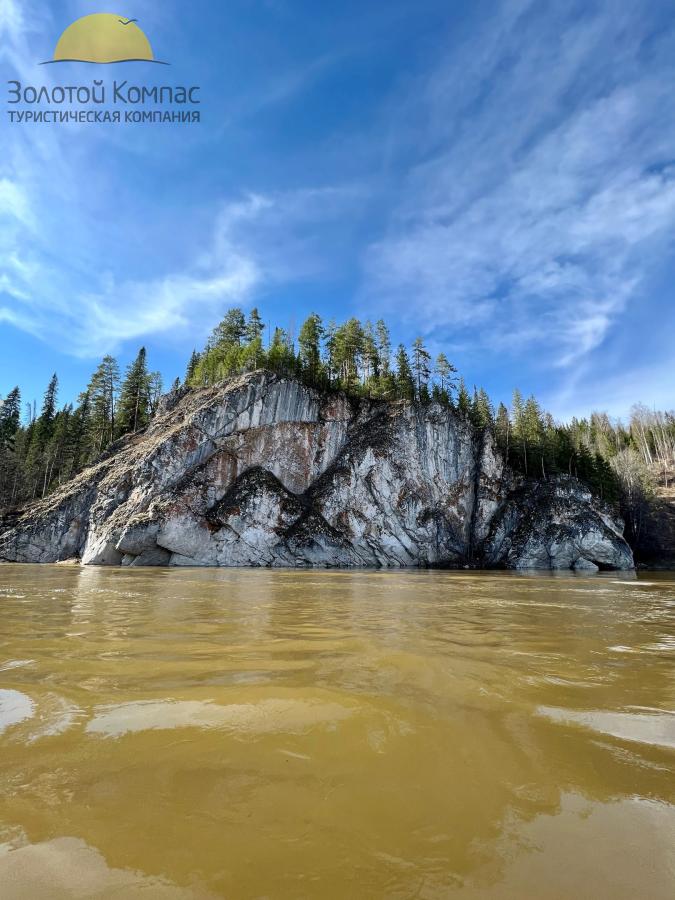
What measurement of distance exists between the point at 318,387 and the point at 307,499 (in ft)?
41.5

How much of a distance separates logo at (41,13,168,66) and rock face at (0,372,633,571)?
26.8 meters

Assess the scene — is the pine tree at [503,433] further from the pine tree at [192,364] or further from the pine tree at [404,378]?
the pine tree at [192,364]

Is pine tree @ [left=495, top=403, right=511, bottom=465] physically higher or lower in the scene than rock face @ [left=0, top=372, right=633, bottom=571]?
higher

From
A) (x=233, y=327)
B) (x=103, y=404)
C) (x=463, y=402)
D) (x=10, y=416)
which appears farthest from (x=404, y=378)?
(x=10, y=416)

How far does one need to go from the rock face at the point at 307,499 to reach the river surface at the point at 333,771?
31751mm

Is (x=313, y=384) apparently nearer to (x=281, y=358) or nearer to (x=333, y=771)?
(x=281, y=358)

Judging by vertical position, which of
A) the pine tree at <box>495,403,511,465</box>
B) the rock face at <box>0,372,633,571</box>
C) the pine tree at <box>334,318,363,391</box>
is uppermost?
the pine tree at <box>334,318,363,391</box>

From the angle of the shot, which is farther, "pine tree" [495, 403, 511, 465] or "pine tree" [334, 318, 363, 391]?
"pine tree" [334, 318, 363, 391]

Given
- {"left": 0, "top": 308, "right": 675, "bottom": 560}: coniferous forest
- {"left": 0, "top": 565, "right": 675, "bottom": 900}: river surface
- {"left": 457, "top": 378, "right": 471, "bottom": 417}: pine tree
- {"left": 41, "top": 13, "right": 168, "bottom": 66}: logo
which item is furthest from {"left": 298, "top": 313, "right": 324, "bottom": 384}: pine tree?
{"left": 0, "top": 565, "right": 675, "bottom": 900}: river surface

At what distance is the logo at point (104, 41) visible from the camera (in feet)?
54.7

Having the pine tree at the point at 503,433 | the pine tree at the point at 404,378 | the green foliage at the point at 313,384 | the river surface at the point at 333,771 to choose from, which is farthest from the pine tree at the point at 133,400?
the river surface at the point at 333,771

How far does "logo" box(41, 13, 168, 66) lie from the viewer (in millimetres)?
16688

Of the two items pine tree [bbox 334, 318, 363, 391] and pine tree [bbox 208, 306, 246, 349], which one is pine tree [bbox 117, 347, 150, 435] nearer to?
pine tree [bbox 208, 306, 246, 349]

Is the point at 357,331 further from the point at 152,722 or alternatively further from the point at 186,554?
the point at 152,722
